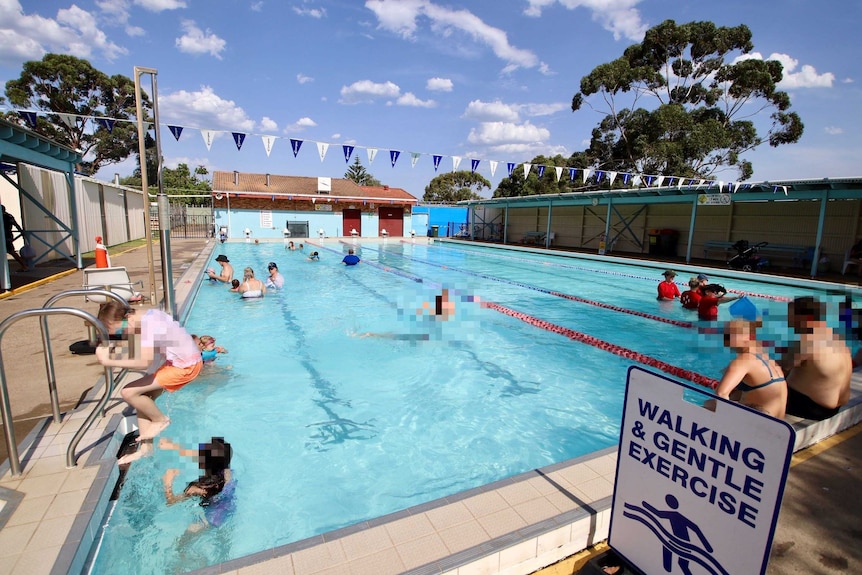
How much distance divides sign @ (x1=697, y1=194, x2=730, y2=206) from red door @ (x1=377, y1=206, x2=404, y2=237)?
21.0 meters

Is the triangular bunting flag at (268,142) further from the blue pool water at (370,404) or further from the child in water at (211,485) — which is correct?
the child in water at (211,485)

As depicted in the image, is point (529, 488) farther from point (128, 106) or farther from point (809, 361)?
point (128, 106)

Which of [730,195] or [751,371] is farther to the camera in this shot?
[730,195]

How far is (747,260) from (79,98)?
4219 centimetres

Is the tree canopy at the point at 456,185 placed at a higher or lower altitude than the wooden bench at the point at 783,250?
higher

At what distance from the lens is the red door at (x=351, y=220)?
3112cm

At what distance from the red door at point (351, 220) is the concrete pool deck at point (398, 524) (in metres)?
28.8

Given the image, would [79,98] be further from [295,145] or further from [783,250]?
[783,250]

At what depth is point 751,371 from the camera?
8.46 ft

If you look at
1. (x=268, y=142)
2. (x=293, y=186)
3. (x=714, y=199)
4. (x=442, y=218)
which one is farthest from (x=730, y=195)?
(x=293, y=186)

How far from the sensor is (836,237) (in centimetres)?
1473

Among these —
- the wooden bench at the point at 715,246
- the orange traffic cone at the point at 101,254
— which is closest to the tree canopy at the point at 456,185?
the wooden bench at the point at 715,246

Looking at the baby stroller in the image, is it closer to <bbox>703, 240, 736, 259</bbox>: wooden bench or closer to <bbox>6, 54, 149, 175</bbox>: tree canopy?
<bbox>703, 240, 736, 259</bbox>: wooden bench

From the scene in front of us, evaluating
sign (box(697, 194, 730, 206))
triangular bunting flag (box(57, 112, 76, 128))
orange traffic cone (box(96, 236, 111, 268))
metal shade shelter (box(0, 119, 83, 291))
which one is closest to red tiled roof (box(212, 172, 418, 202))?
metal shade shelter (box(0, 119, 83, 291))
